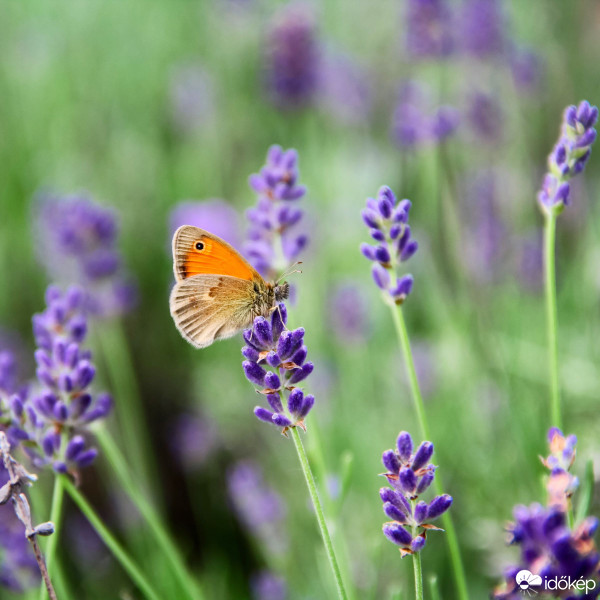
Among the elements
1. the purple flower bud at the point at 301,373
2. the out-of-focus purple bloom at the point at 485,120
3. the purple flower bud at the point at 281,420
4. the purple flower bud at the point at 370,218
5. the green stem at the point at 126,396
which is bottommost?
the green stem at the point at 126,396

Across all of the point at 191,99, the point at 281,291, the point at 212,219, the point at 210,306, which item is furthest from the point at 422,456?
the point at 191,99

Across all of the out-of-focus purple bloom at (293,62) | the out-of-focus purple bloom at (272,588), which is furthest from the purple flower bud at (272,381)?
the out-of-focus purple bloom at (293,62)

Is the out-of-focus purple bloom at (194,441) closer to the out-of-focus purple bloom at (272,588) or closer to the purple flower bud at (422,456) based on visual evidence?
the out-of-focus purple bloom at (272,588)

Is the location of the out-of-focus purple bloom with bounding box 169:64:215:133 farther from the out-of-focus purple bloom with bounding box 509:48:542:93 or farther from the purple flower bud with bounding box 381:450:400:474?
the purple flower bud with bounding box 381:450:400:474

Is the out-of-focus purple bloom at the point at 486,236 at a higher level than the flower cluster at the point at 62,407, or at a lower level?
lower

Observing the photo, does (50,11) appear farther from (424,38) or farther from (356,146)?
(424,38)

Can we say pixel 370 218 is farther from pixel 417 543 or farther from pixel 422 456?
pixel 417 543
